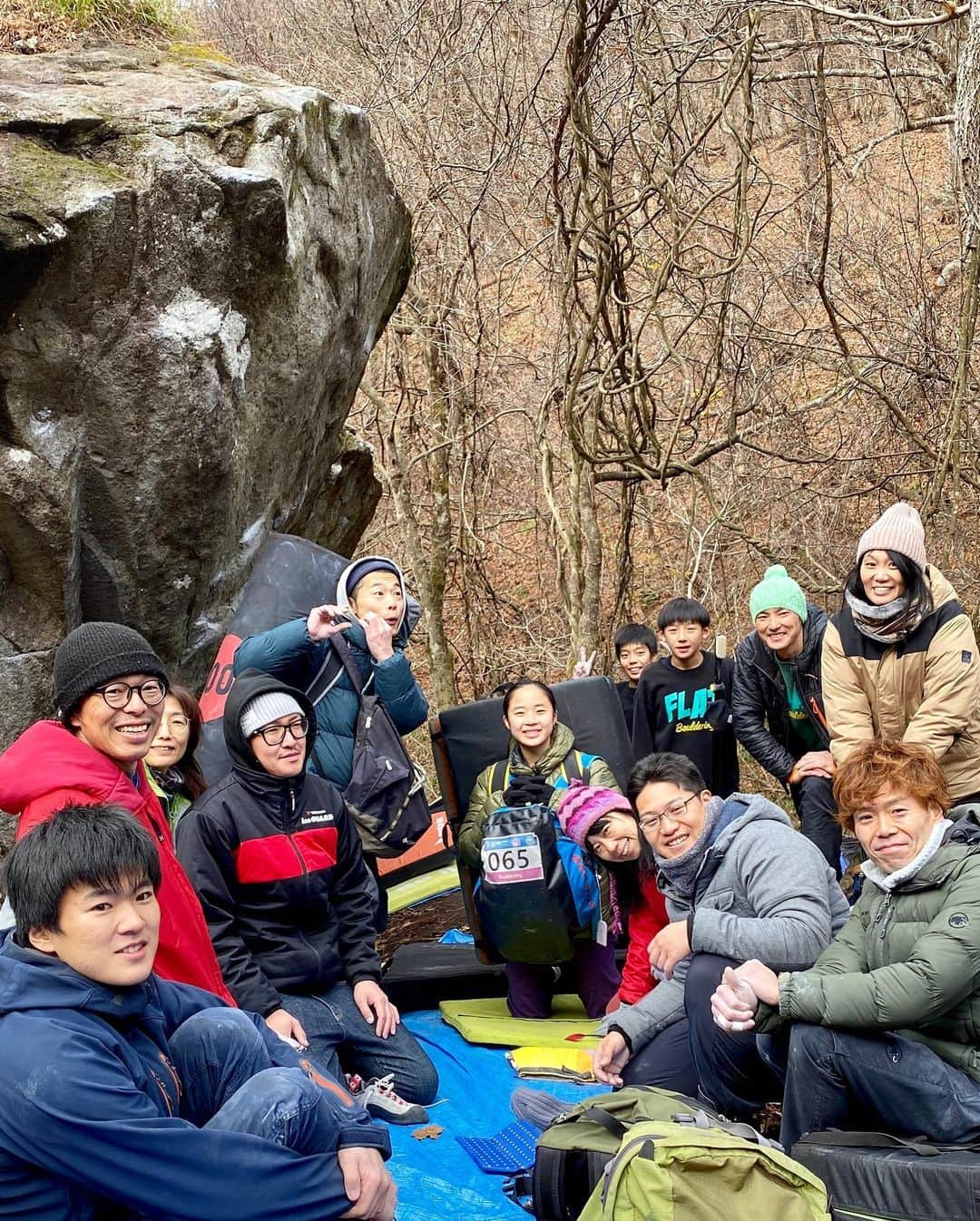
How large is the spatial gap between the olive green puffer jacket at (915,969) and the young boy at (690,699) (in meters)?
2.16

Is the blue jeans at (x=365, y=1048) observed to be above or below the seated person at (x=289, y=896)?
below

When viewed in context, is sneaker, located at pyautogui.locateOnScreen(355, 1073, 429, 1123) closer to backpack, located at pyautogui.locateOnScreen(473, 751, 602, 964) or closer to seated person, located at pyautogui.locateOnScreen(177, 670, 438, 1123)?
seated person, located at pyautogui.locateOnScreen(177, 670, 438, 1123)

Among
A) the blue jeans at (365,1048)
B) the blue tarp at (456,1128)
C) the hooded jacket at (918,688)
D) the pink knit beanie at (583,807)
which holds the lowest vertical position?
the blue tarp at (456,1128)

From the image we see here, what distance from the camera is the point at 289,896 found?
3623mm

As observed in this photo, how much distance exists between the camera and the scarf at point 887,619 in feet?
13.3

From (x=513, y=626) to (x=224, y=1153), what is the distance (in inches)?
310

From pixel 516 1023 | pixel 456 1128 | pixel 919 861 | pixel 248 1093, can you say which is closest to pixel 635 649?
pixel 516 1023

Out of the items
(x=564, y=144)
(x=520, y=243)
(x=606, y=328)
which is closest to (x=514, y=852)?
(x=606, y=328)

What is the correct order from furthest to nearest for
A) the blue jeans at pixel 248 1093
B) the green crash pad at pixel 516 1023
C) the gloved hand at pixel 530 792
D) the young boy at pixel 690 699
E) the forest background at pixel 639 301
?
the forest background at pixel 639 301 → the young boy at pixel 690 699 → the gloved hand at pixel 530 792 → the green crash pad at pixel 516 1023 → the blue jeans at pixel 248 1093

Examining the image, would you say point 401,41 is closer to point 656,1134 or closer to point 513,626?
A: point 513,626

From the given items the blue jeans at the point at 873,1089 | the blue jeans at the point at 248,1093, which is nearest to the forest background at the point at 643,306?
the blue jeans at the point at 873,1089

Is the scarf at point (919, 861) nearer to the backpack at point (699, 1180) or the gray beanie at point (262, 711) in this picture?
the backpack at point (699, 1180)

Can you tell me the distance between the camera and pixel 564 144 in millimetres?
7465

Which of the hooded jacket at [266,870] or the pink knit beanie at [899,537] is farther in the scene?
the pink knit beanie at [899,537]
